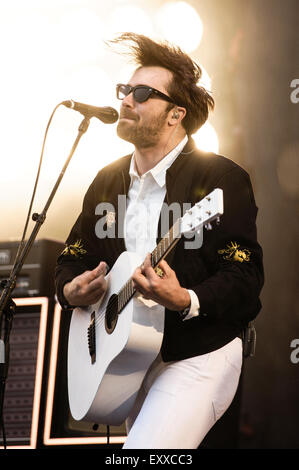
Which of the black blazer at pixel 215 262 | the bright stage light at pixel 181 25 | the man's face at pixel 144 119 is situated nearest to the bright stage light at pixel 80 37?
the bright stage light at pixel 181 25

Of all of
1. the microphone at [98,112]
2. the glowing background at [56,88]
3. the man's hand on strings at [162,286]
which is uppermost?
the glowing background at [56,88]

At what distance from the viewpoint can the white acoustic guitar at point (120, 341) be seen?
190 cm

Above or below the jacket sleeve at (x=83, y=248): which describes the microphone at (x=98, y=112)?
above

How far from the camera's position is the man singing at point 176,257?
1970 mm

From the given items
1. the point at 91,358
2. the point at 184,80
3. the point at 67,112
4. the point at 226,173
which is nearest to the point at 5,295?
the point at 91,358

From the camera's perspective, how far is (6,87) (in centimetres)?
490

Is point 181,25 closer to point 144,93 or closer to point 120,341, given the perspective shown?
point 144,93

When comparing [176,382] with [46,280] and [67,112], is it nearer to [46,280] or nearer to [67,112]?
[46,280]

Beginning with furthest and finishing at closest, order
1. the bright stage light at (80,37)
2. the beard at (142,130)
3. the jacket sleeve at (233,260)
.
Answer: the bright stage light at (80,37)
the beard at (142,130)
the jacket sleeve at (233,260)

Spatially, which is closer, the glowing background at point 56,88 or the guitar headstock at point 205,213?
the guitar headstock at point 205,213

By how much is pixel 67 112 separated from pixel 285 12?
178 cm

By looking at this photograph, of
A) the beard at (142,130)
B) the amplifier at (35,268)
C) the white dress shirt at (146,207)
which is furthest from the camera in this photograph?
the amplifier at (35,268)

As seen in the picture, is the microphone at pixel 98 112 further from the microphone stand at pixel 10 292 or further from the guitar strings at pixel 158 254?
the guitar strings at pixel 158 254

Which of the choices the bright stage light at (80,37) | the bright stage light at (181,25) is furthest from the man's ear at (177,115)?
the bright stage light at (80,37)
